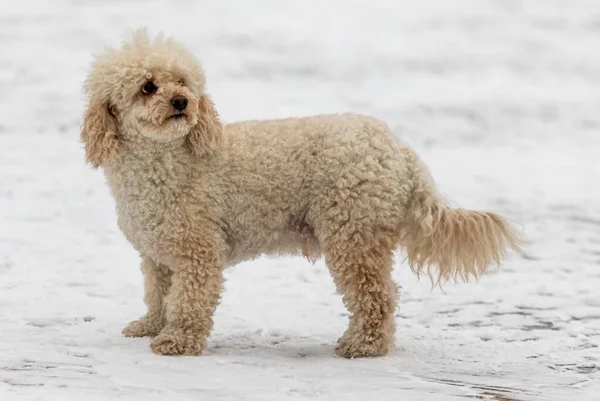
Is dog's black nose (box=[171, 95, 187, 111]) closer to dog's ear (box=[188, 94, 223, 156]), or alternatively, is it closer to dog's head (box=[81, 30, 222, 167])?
dog's head (box=[81, 30, 222, 167])

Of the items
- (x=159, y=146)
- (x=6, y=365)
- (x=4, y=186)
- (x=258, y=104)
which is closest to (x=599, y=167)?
(x=258, y=104)

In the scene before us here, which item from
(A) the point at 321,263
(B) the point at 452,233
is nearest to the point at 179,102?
(B) the point at 452,233

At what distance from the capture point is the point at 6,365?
498 centimetres

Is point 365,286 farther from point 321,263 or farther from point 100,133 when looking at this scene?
point 321,263

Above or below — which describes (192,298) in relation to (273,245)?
below

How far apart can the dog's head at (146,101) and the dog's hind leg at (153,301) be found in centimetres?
82

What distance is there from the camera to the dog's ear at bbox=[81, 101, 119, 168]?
5.48 m

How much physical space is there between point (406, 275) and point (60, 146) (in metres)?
5.78

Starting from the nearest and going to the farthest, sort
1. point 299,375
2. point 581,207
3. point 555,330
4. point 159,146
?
point 299,375 < point 159,146 < point 555,330 < point 581,207

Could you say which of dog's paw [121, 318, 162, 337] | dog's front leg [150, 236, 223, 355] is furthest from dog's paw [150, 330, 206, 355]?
dog's paw [121, 318, 162, 337]

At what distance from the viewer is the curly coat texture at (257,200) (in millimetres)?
5461

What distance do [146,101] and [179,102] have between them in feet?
0.67

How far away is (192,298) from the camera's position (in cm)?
554

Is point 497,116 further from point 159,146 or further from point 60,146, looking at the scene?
point 159,146
